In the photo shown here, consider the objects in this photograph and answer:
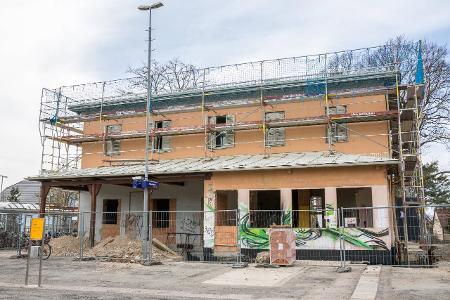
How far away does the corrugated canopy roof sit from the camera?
19.6 meters

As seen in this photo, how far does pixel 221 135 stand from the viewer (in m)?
25.4

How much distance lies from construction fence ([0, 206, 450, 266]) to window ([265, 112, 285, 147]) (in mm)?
4032

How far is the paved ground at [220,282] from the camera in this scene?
10977mm

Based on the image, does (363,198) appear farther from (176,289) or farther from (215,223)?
(176,289)

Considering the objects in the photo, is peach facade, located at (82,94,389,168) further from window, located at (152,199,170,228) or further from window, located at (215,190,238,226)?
window, located at (152,199,170,228)

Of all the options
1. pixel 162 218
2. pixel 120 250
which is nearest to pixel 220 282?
pixel 120 250

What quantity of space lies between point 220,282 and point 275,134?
12073mm

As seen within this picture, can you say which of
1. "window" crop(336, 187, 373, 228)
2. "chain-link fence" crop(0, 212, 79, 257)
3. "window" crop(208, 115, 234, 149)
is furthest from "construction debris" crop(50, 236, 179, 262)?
"window" crop(336, 187, 373, 228)

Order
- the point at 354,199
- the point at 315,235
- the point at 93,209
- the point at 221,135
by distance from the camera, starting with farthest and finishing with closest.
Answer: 1. the point at 221,135
2. the point at 93,209
3. the point at 354,199
4. the point at 315,235

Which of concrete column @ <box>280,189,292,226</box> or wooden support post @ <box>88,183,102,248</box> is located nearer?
concrete column @ <box>280,189,292,226</box>

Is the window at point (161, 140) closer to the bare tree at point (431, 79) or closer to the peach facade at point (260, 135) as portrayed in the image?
the peach facade at point (260, 135)

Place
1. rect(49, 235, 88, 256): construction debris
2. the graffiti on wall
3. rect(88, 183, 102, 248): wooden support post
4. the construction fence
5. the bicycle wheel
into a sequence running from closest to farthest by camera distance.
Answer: the construction fence, the bicycle wheel, rect(49, 235, 88, 256): construction debris, rect(88, 183, 102, 248): wooden support post, the graffiti on wall

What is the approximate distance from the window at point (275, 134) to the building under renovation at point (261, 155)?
56 millimetres

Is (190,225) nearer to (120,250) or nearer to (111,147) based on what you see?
(120,250)
